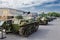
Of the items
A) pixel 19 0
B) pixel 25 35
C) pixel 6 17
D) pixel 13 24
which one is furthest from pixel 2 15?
pixel 19 0

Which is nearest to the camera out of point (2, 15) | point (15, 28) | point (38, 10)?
point (15, 28)

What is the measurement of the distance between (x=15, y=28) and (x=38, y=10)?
13.5ft

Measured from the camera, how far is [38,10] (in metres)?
9.94

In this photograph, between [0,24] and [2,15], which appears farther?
[2,15]

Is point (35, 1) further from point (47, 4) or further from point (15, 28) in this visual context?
point (15, 28)

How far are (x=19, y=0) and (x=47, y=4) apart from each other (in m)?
1.66

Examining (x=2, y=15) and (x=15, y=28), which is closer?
(x=15, y=28)

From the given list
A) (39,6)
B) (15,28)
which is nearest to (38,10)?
(39,6)

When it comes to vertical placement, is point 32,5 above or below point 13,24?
above

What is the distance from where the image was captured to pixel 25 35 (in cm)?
591

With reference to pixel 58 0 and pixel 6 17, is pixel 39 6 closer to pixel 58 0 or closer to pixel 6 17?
pixel 58 0

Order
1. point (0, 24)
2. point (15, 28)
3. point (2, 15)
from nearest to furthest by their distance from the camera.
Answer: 1. point (0, 24)
2. point (15, 28)
3. point (2, 15)

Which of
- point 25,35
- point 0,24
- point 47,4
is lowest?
point 25,35

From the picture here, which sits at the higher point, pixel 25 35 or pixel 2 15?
pixel 2 15
